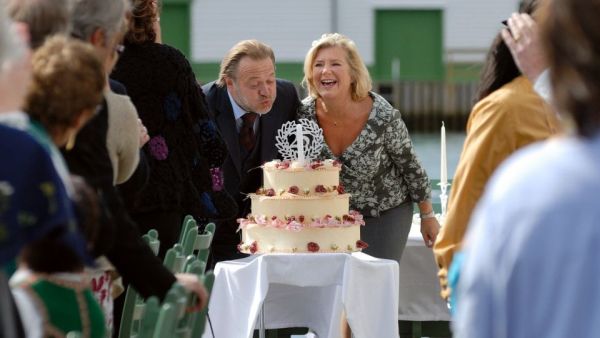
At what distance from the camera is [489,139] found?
3.78 metres

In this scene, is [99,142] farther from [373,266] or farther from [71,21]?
[373,266]

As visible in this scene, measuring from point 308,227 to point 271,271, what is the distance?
0.85 ft

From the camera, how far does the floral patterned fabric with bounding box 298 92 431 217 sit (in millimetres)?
7469

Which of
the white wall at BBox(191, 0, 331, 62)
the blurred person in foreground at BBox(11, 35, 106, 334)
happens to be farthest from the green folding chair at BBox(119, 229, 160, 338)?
the white wall at BBox(191, 0, 331, 62)

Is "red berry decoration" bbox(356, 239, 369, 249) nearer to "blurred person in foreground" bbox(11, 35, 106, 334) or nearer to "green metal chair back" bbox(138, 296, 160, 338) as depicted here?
"green metal chair back" bbox(138, 296, 160, 338)

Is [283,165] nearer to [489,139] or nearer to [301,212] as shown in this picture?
[301,212]

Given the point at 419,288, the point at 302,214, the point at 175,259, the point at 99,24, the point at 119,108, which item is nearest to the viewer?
the point at 99,24

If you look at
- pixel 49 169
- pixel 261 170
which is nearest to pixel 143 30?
pixel 261 170

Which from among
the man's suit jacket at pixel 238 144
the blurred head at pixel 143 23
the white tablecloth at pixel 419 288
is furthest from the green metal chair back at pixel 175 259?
the white tablecloth at pixel 419 288

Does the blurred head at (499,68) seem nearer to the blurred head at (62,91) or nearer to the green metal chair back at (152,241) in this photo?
the green metal chair back at (152,241)

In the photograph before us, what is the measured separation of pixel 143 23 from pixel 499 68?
1.69m

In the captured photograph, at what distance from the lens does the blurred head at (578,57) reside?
6.62 ft

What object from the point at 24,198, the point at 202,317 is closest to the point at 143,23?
the point at 202,317

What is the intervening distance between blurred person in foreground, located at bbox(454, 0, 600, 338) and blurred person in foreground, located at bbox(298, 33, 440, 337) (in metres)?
5.37
